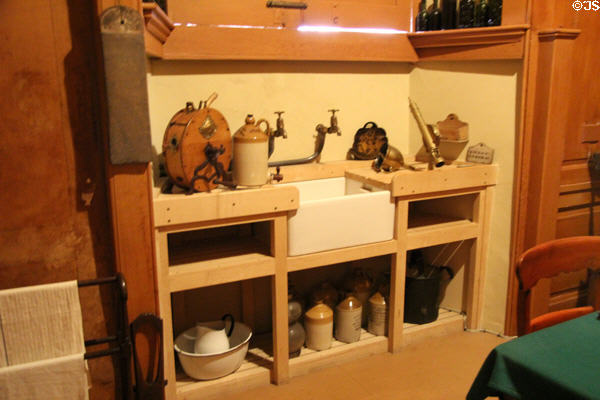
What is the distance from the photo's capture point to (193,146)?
192 centimetres

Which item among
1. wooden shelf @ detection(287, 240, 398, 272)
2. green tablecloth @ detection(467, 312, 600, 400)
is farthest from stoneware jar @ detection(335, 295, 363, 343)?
green tablecloth @ detection(467, 312, 600, 400)

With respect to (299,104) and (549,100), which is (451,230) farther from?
(299,104)

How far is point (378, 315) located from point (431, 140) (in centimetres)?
90

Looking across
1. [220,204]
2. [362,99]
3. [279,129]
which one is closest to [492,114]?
[362,99]

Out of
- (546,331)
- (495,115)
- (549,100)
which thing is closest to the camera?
(546,331)

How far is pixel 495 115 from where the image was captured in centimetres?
246

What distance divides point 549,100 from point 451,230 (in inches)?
29.1

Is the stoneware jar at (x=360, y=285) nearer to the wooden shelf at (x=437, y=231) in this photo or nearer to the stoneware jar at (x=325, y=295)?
the stoneware jar at (x=325, y=295)

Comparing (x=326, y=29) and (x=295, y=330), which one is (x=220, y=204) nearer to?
(x=295, y=330)

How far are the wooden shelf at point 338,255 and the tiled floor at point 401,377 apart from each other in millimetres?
534

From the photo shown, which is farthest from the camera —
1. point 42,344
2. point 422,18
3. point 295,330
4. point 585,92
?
point 422,18

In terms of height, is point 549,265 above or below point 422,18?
below

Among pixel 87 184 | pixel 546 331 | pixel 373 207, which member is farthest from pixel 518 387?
pixel 87 184

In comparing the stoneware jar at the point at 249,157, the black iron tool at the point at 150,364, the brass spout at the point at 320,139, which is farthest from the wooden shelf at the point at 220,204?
the brass spout at the point at 320,139
